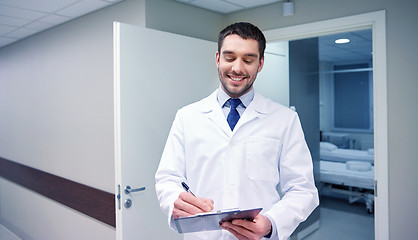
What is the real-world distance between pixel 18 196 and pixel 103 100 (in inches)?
71.7

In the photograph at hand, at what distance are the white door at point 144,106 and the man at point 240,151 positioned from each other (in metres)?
0.59

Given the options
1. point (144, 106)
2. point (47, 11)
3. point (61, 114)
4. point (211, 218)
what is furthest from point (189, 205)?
point (61, 114)

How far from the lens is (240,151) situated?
1.06 m

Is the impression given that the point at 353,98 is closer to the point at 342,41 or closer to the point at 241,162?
the point at 342,41

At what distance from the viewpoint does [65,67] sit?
2604 millimetres

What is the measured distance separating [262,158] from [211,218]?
32 centimetres

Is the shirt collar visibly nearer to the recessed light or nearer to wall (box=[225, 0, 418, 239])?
wall (box=[225, 0, 418, 239])

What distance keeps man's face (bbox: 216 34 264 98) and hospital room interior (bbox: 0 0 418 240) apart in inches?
30.0

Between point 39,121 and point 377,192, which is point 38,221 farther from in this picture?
point 377,192

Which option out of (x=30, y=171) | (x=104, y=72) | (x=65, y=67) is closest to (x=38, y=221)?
(x=30, y=171)

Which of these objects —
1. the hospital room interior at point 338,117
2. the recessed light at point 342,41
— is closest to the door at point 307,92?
the hospital room interior at point 338,117

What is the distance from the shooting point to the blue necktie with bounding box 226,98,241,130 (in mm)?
1121

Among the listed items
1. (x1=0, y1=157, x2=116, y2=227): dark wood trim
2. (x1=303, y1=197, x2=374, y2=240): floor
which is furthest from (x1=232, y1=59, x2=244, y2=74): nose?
(x1=303, y1=197, x2=374, y2=240): floor

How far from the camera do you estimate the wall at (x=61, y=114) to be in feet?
7.32
